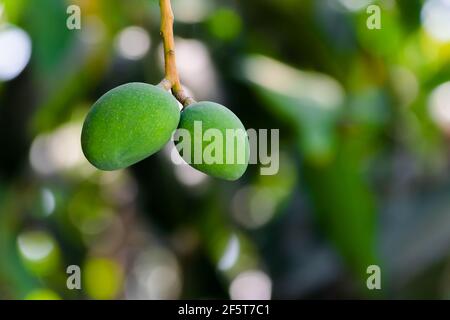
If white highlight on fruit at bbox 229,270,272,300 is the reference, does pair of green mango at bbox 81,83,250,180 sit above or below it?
below

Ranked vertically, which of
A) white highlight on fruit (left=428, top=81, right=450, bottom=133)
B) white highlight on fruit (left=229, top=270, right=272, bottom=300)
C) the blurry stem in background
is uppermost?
white highlight on fruit (left=428, top=81, right=450, bottom=133)

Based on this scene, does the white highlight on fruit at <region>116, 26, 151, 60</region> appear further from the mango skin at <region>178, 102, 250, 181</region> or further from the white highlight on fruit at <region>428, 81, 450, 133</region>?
the mango skin at <region>178, 102, 250, 181</region>

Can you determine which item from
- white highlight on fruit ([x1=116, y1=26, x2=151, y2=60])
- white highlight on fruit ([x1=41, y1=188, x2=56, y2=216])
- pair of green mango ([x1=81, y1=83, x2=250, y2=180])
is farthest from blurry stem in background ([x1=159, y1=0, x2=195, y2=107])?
white highlight on fruit ([x1=41, y1=188, x2=56, y2=216])

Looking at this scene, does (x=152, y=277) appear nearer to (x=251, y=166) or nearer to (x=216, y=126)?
(x=251, y=166)

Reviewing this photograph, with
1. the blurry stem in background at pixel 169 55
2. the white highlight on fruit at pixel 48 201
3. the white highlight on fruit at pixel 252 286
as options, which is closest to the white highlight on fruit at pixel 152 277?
the white highlight on fruit at pixel 252 286

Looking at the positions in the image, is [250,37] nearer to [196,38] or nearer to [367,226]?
[196,38]

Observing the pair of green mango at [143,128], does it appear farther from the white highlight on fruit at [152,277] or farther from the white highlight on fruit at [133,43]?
the white highlight on fruit at [152,277]

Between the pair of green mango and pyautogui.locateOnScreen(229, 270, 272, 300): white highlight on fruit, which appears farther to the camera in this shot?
pyautogui.locateOnScreen(229, 270, 272, 300): white highlight on fruit

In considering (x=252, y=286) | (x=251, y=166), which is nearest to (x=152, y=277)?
(x=252, y=286)
